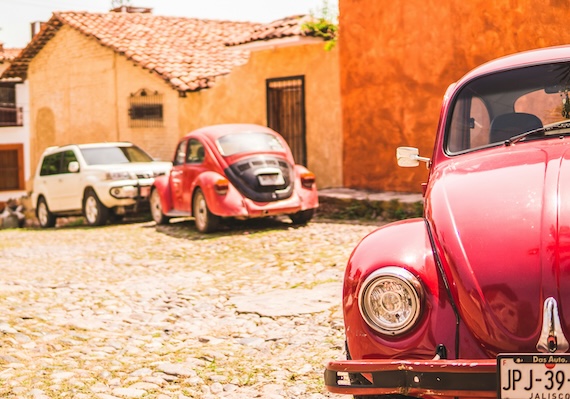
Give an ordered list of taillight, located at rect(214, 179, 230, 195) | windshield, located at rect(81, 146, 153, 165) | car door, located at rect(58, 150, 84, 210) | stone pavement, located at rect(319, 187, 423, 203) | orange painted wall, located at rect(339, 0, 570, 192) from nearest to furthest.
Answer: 1. taillight, located at rect(214, 179, 230, 195)
2. orange painted wall, located at rect(339, 0, 570, 192)
3. stone pavement, located at rect(319, 187, 423, 203)
4. car door, located at rect(58, 150, 84, 210)
5. windshield, located at rect(81, 146, 153, 165)

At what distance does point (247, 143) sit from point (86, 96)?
1272 centimetres

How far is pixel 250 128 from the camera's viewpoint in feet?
44.6

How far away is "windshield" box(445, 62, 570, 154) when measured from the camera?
15.4 feet

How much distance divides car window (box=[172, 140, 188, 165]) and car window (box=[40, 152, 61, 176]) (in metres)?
4.52

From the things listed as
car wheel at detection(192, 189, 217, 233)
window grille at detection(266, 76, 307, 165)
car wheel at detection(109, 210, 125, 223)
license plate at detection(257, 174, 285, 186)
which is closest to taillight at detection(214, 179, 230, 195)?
car wheel at detection(192, 189, 217, 233)

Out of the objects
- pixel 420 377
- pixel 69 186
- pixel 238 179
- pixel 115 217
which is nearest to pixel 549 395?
pixel 420 377

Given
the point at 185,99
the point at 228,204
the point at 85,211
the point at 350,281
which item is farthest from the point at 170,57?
the point at 350,281

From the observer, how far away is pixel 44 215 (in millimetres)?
18391

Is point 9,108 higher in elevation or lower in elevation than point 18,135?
higher

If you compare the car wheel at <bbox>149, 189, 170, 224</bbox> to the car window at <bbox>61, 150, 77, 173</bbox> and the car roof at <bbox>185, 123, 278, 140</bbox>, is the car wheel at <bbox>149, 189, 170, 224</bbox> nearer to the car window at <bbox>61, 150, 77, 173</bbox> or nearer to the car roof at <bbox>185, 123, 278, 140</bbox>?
the car roof at <bbox>185, 123, 278, 140</bbox>

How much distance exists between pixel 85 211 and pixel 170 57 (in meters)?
7.10

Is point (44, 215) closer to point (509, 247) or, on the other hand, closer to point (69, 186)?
point (69, 186)

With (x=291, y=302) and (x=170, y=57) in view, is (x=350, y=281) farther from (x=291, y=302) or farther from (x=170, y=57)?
(x=170, y=57)

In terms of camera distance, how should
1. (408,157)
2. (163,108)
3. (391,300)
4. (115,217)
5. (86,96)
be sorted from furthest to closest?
(86,96)
(163,108)
(115,217)
(408,157)
(391,300)
